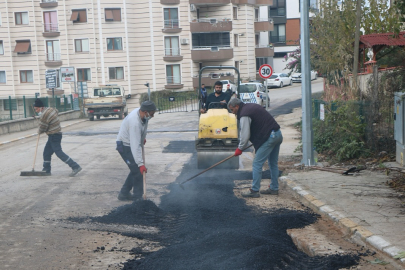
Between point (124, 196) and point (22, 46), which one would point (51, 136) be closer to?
point (124, 196)

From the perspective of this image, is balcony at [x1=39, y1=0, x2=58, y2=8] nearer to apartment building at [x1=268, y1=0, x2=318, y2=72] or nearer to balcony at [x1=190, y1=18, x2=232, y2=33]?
balcony at [x1=190, y1=18, x2=232, y2=33]

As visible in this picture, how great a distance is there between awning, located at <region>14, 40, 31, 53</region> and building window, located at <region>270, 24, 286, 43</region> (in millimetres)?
31812

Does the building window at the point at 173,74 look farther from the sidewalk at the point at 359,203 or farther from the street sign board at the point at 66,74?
the sidewalk at the point at 359,203

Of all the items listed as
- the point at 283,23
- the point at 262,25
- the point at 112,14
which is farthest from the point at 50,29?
the point at 283,23

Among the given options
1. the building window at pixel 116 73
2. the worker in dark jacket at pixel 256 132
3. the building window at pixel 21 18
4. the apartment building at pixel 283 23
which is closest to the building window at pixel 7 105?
the worker in dark jacket at pixel 256 132

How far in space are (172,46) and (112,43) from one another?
5878 mm

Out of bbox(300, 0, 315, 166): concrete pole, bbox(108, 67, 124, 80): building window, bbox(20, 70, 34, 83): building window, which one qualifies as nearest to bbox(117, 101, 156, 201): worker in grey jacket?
bbox(300, 0, 315, 166): concrete pole

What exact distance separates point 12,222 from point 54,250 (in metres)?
1.73

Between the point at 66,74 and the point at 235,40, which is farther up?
the point at 235,40

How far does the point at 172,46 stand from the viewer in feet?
171

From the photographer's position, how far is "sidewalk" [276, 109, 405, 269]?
6305mm

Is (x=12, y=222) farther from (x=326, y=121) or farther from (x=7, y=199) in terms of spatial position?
(x=326, y=121)

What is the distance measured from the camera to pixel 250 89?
33281 mm

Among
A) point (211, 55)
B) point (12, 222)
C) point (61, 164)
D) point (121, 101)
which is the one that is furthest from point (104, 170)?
point (211, 55)
